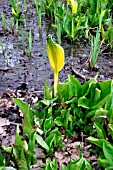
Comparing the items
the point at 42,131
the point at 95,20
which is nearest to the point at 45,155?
the point at 42,131

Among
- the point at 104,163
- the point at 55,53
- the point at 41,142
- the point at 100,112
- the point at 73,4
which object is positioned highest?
the point at 73,4

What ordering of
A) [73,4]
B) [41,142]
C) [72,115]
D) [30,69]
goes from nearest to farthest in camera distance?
1. [41,142]
2. [72,115]
3. [30,69]
4. [73,4]

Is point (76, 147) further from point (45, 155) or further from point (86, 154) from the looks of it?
point (45, 155)

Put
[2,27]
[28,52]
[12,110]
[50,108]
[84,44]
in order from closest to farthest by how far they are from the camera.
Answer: [50,108] → [12,110] → [28,52] → [84,44] → [2,27]

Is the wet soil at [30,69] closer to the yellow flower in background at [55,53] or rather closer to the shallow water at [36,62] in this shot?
the shallow water at [36,62]

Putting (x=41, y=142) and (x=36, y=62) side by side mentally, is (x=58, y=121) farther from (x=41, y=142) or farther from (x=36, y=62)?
(x=36, y=62)

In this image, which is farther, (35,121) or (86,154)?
(35,121)

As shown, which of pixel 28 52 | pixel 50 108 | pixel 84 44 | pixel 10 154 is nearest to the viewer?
pixel 10 154

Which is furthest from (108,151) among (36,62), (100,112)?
(36,62)

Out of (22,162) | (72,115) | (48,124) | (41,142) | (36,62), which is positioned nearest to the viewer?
(22,162)
